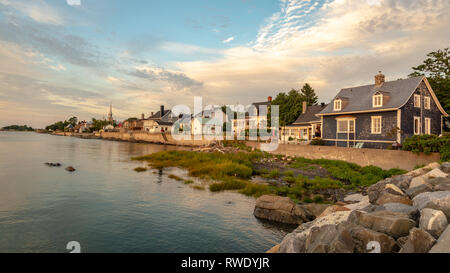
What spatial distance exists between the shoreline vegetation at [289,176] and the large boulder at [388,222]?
32.5ft

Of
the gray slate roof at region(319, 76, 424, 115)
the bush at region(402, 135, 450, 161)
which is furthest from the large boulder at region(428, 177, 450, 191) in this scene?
the gray slate roof at region(319, 76, 424, 115)

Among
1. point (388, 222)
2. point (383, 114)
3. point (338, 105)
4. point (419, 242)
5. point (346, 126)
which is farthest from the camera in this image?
point (338, 105)

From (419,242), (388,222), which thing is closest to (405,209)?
(388,222)

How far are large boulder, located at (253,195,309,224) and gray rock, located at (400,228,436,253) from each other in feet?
24.8

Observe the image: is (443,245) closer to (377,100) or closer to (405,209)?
(405,209)

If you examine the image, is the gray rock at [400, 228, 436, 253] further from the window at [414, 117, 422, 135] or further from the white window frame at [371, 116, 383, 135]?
the window at [414, 117, 422, 135]

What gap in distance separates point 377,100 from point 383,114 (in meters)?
1.69

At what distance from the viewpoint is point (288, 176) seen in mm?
23344

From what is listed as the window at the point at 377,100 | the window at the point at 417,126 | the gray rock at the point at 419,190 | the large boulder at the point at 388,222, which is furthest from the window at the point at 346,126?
the large boulder at the point at 388,222

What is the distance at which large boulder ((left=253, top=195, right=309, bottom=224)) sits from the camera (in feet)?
41.3

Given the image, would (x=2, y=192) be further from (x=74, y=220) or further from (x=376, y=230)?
(x=376, y=230)

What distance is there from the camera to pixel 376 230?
19.7 feet
